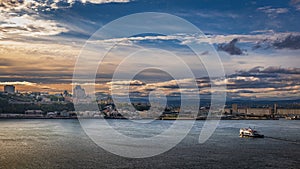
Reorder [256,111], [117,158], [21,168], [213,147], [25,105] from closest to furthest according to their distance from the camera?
[21,168] < [117,158] < [213,147] < [25,105] < [256,111]

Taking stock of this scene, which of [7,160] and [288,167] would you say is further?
[7,160]

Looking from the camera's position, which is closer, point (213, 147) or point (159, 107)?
point (213, 147)

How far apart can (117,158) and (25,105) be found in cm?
8202

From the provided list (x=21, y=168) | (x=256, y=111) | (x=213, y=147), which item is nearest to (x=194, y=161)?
(x=213, y=147)

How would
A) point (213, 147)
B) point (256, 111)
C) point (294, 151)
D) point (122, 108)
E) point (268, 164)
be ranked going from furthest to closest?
1. point (256, 111)
2. point (122, 108)
3. point (213, 147)
4. point (294, 151)
5. point (268, 164)

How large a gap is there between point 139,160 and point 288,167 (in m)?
8.30

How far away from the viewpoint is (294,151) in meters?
→ 26.1

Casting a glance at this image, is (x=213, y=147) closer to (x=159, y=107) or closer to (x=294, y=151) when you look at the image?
(x=294, y=151)

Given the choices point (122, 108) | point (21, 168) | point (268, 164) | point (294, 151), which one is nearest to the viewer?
point (21, 168)

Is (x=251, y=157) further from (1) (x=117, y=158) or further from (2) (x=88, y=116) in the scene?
(2) (x=88, y=116)

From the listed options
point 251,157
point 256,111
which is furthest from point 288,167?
point 256,111

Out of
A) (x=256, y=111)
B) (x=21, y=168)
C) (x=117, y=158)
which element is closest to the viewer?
(x=21, y=168)

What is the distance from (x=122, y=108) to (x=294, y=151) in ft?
279

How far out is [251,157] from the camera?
23.4m
